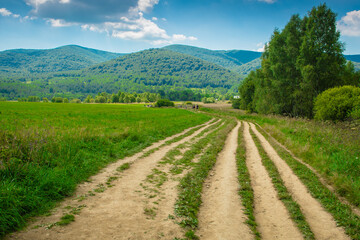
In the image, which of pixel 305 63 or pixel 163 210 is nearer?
pixel 163 210

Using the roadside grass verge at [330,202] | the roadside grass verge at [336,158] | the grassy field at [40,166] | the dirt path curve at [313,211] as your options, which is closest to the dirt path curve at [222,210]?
the dirt path curve at [313,211]

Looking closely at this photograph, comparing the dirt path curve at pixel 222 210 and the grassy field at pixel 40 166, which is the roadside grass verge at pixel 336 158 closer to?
the dirt path curve at pixel 222 210

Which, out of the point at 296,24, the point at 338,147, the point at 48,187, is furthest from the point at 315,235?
the point at 296,24

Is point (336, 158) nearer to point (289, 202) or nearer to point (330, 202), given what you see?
point (330, 202)

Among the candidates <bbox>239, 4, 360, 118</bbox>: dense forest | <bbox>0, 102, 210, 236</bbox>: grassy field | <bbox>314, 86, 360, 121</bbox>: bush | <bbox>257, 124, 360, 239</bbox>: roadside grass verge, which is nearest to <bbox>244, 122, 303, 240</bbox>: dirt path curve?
<bbox>257, 124, 360, 239</bbox>: roadside grass verge

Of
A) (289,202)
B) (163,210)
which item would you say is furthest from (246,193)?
(163,210)

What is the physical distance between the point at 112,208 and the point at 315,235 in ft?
18.0

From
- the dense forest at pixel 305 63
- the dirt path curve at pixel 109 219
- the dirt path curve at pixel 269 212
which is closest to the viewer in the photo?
the dirt path curve at pixel 109 219

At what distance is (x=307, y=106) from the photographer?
36.2 m

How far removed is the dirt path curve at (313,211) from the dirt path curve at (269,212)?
23.4 inches

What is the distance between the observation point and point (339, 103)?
2534 centimetres

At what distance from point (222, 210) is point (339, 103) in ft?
88.0

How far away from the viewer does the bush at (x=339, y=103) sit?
79.7 ft

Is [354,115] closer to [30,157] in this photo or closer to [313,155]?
[313,155]
